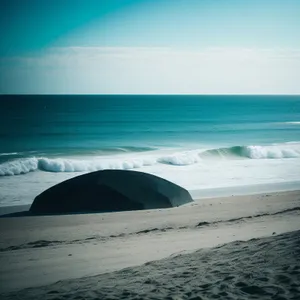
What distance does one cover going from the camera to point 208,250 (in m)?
5.27

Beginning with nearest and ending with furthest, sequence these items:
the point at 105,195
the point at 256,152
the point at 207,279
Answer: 1. the point at 207,279
2. the point at 105,195
3. the point at 256,152

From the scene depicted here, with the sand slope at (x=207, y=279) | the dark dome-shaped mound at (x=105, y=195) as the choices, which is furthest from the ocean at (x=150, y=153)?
Result: the sand slope at (x=207, y=279)

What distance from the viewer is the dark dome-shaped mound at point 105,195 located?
27.5ft

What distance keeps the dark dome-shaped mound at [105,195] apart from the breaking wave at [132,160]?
6.33 metres

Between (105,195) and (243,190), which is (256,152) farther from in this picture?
(105,195)

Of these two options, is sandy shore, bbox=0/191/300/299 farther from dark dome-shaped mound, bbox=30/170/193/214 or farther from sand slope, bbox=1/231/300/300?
dark dome-shaped mound, bbox=30/170/193/214

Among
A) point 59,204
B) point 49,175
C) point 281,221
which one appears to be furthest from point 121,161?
point 281,221

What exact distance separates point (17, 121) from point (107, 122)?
739 centimetres

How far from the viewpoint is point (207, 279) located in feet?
13.1

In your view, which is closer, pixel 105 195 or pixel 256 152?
pixel 105 195

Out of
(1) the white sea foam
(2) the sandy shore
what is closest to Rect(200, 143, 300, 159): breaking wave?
(1) the white sea foam

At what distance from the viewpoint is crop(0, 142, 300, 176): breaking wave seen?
15984 mm

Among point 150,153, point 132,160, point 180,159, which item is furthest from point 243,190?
point 150,153

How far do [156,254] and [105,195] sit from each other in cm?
318
